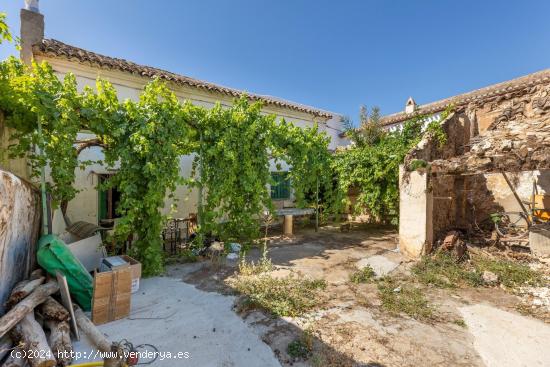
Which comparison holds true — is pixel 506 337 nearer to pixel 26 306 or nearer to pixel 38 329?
pixel 38 329

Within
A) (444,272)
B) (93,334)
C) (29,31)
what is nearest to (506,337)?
(444,272)

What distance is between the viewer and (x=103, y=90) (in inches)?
199

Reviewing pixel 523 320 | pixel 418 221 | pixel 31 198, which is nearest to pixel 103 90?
pixel 31 198

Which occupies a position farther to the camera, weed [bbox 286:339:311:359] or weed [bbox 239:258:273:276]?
weed [bbox 239:258:273:276]

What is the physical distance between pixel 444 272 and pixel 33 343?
6.72 m

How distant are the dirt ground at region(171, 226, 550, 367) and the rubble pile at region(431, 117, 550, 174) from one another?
98.1 inches

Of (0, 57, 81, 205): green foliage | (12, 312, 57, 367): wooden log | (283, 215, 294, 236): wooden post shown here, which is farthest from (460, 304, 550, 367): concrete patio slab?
(0, 57, 81, 205): green foliage

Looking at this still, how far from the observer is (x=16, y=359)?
2.42 metres

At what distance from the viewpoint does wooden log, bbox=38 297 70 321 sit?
121 inches

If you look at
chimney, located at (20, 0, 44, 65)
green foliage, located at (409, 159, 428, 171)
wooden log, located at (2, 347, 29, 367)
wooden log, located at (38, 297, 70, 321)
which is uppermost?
chimney, located at (20, 0, 44, 65)

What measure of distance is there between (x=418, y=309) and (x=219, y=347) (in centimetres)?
301

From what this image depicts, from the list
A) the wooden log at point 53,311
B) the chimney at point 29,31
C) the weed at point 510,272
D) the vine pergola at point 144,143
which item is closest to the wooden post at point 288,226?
the vine pergola at point 144,143

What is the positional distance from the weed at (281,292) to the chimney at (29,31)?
883cm

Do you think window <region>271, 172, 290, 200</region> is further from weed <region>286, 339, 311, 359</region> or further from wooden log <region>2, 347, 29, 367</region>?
wooden log <region>2, 347, 29, 367</region>
